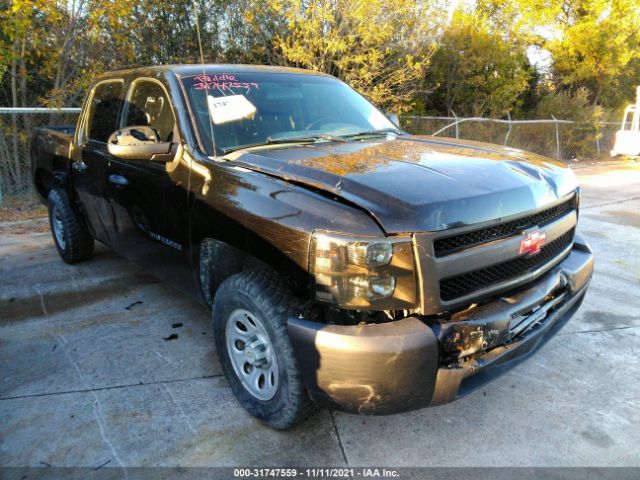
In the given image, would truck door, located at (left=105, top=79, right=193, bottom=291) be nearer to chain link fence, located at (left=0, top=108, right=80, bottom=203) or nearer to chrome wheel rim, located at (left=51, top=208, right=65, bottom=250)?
chrome wheel rim, located at (left=51, top=208, right=65, bottom=250)

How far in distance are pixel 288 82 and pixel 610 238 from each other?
4779mm

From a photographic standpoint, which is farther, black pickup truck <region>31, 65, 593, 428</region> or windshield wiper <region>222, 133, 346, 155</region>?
windshield wiper <region>222, 133, 346, 155</region>

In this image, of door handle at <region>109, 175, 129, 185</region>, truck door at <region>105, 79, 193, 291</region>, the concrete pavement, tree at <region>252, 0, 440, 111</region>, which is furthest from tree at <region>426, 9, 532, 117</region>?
door handle at <region>109, 175, 129, 185</region>

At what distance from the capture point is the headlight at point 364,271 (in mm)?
1971

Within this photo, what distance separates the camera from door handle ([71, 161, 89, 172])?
4.07 metres

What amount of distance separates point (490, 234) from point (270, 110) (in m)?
1.72

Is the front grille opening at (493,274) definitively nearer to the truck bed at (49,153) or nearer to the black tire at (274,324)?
the black tire at (274,324)

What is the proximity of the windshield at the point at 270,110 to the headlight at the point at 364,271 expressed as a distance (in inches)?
46.2

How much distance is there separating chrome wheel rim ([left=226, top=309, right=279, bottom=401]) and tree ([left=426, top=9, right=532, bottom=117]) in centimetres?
1226

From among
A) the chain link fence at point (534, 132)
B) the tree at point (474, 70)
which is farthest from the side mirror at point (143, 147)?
the tree at point (474, 70)

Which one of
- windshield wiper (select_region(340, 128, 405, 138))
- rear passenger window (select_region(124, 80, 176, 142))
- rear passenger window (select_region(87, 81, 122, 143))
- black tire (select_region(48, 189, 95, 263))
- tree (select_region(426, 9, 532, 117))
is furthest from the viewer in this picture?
tree (select_region(426, 9, 532, 117))

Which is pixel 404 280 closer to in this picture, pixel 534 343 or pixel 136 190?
pixel 534 343

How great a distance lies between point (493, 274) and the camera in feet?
7.53

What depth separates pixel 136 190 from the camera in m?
3.31
